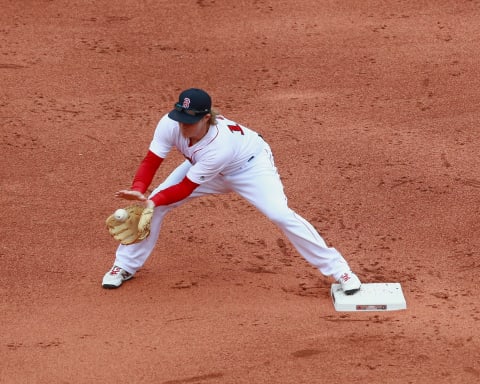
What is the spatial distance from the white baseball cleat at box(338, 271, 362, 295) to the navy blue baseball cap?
5.95 feet

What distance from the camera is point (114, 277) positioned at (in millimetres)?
8539

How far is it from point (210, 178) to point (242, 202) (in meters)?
2.28

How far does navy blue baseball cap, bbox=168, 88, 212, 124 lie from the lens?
762 cm

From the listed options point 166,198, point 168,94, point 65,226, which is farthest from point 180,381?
point 168,94

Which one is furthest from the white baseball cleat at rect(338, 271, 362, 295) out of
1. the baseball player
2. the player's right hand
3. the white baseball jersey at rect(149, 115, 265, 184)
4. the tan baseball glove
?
the player's right hand

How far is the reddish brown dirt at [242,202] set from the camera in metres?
7.54

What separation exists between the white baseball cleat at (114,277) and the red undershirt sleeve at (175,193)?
99 centimetres

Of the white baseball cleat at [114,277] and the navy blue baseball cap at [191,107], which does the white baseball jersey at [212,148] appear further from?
the white baseball cleat at [114,277]

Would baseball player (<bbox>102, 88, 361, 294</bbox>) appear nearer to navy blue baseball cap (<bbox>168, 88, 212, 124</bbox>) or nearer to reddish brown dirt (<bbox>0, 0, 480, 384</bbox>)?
navy blue baseball cap (<bbox>168, 88, 212, 124</bbox>)

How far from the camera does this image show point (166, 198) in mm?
7883

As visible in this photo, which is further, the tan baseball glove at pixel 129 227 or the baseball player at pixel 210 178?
the tan baseball glove at pixel 129 227

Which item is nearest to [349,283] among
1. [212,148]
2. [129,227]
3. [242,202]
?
[212,148]

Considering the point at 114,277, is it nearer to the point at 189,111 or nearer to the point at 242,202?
the point at 189,111

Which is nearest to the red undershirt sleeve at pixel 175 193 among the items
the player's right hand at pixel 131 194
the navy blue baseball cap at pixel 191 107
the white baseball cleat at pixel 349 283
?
the player's right hand at pixel 131 194
